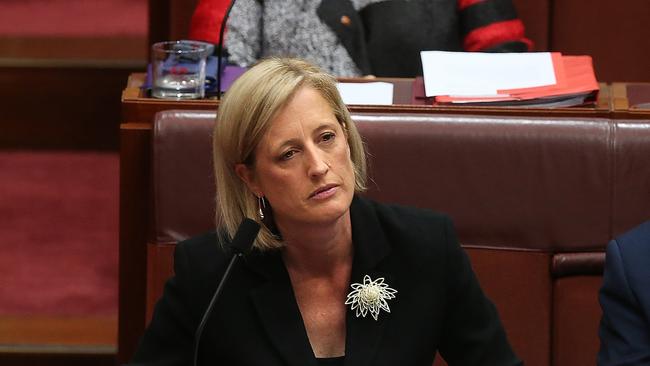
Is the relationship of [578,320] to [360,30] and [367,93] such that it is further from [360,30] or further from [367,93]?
[360,30]

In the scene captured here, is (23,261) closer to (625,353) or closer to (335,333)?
(335,333)

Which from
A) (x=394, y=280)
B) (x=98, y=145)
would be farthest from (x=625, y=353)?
(x=98, y=145)

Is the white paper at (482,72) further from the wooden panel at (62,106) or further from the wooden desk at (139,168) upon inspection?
the wooden panel at (62,106)

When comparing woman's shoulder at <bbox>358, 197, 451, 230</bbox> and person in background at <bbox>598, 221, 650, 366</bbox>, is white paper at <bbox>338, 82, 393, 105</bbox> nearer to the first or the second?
woman's shoulder at <bbox>358, 197, 451, 230</bbox>

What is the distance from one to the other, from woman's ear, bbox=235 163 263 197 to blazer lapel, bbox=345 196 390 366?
0.27 feet

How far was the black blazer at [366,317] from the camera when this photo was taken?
95 cm

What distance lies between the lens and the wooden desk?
3.98 feet

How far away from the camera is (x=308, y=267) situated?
3.23ft

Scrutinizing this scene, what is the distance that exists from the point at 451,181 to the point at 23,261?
34.6 inches

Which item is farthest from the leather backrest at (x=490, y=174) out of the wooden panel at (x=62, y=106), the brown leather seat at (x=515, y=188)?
the wooden panel at (x=62, y=106)

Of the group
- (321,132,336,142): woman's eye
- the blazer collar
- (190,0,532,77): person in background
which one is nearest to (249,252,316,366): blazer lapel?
the blazer collar

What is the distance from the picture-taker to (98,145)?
2086mm

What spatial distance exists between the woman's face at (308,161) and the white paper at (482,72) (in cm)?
36

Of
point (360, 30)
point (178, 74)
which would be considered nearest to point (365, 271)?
point (178, 74)
